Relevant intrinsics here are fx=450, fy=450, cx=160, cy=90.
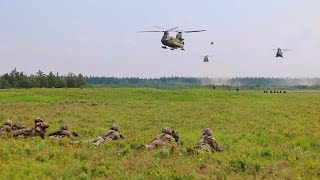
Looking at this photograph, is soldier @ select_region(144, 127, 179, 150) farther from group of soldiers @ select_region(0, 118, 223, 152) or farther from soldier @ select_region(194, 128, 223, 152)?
soldier @ select_region(194, 128, 223, 152)

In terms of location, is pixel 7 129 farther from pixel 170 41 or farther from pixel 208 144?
pixel 170 41

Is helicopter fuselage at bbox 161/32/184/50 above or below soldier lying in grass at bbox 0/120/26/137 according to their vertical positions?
above

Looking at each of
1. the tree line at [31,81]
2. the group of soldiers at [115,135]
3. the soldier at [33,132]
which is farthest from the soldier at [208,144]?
the tree line at [31,81]

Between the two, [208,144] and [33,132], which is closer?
[208,144]

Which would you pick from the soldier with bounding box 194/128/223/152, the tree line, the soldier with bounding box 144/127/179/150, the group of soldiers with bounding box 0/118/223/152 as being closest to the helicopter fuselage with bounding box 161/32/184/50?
the group of soldiers with bounding box 0/118/223/152

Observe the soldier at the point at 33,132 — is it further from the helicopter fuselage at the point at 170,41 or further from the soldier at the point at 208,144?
the helicopter fuselage at the point at 170,41

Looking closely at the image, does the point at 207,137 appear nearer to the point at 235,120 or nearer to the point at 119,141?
the point at 119,141

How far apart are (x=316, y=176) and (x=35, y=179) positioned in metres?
10.3

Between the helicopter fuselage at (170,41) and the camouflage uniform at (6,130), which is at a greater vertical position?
the helicopter fuselage at (170,41)

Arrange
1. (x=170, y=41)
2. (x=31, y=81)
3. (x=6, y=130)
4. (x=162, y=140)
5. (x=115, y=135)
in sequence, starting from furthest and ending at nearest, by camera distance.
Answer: (x=31, y=81)
(x=170, y=41)
(x=6, y=130)
(x=115, y=135)
(x=162, y=140)

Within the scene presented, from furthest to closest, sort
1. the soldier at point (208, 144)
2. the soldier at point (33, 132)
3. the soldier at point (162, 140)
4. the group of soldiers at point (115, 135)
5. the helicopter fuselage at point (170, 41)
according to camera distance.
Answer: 1. the helicopter fuselage at point (170, 41)
2. the soldier at point (33, 132)
3. the group of soldiers at point (115, 135)
4. the soldier at point (162, 140)
5. the soldier at point (208, 144)

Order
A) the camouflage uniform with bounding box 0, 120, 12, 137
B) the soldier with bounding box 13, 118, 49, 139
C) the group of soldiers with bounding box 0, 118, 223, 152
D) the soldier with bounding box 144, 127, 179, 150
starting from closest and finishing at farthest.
Answer: the soldier with bounding box 144, 127, 179, 150, the group of soldiers with bounding box 0, 118, 223, 152, the soldier with bounding box 13, 118, 49, 139, the camouflage uniform with bounding box 0, 120, 12, 137

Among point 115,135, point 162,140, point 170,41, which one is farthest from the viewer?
point 170,41

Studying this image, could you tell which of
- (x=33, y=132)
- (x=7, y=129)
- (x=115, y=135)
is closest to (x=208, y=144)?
(x=115, y=135)
